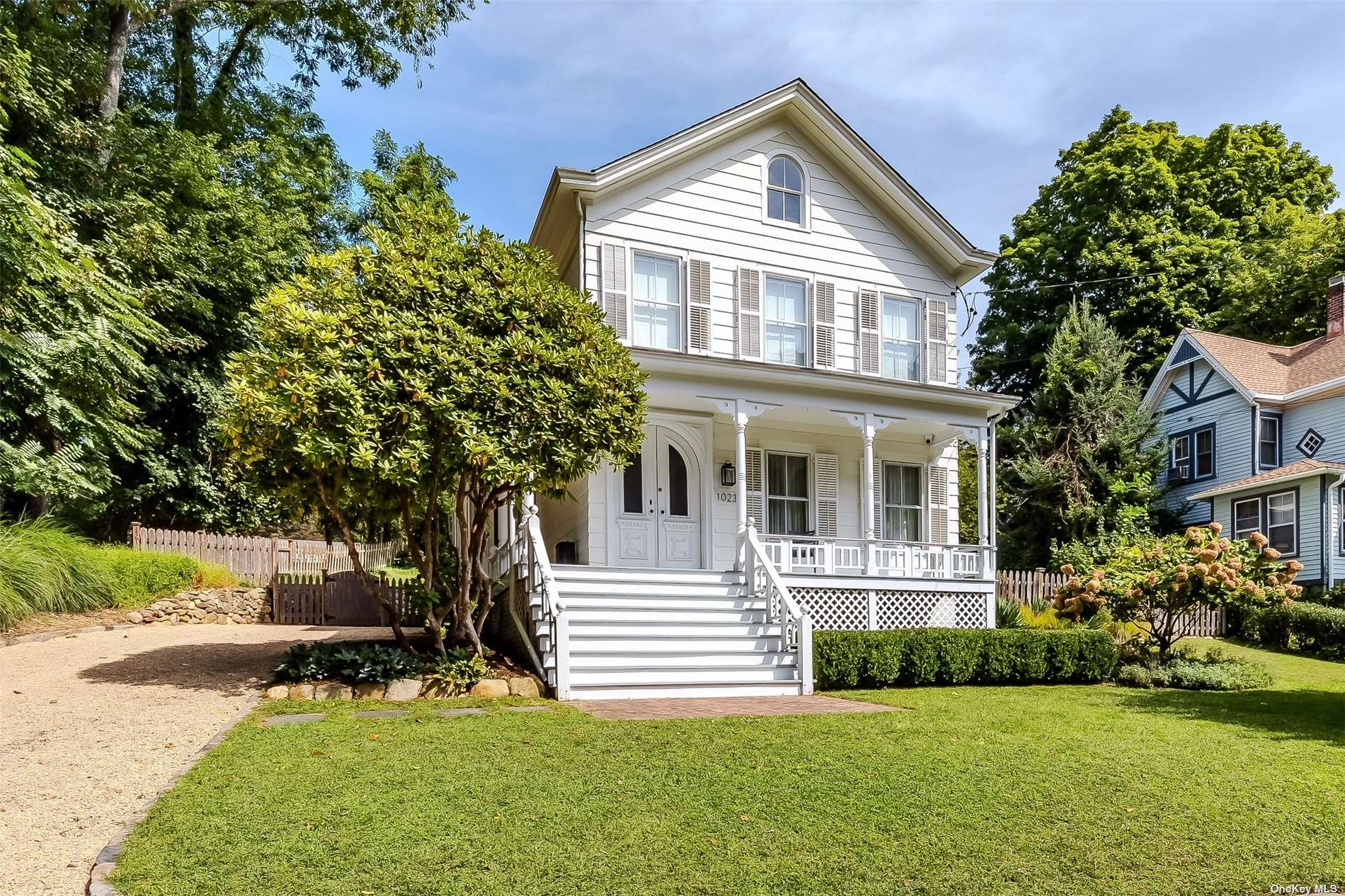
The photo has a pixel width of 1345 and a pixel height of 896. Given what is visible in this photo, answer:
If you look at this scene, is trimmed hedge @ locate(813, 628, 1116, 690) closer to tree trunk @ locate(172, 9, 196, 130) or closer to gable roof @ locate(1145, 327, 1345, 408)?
gable roof @ locate(1145, 327, 1345, 408)

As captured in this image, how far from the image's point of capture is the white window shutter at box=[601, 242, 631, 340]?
14602 millimetres

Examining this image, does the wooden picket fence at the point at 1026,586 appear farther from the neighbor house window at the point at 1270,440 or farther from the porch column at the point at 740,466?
the neighbor house window at the point at 1270,440

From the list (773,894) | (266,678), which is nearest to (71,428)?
(266,678)

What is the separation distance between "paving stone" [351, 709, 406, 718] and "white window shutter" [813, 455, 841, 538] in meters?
9.15

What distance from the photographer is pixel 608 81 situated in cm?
1568

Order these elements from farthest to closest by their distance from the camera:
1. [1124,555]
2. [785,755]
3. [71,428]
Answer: [71,428] → [1124,555] → [785,755]

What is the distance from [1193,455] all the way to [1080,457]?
15.7 feet

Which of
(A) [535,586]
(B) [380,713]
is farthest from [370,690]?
(A) [535,586]

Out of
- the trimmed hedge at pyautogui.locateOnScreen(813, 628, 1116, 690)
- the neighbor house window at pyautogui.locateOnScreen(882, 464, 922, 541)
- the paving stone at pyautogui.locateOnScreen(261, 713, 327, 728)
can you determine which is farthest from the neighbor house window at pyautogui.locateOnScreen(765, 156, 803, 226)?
the paving stone at pyautogui.locateOnScreen(261, 713, 327, 728)

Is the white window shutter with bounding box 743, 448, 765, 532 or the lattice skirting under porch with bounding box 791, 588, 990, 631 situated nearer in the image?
the lattice skirting under porch with bounding box 791, 588, 990, 631

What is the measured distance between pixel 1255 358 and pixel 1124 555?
57.8ft

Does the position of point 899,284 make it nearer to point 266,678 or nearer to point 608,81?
point 608,81

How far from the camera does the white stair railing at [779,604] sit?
36.6 ft

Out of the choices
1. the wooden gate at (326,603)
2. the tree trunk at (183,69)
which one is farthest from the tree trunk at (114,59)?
the wooden gate at (326,603)
